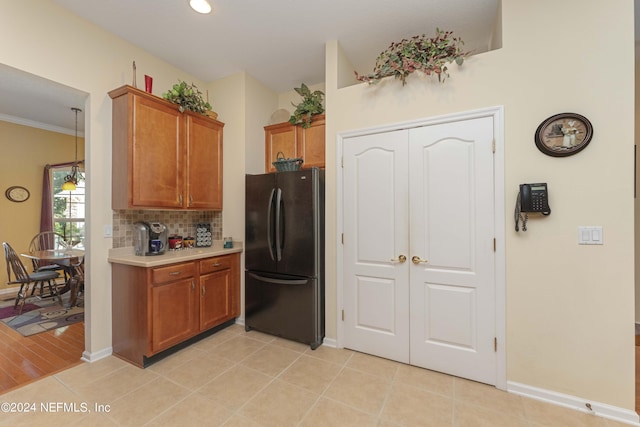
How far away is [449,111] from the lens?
2209 mm

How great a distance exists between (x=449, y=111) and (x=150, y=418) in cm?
303

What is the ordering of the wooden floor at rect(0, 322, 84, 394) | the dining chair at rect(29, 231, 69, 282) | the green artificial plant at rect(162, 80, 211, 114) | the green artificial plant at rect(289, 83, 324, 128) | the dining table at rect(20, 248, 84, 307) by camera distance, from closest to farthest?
the wooden floor at rect(0, 322, 84, 394) < the green artificial plant at rect(162, 80, 211, 114) < the green artificial plant at rect(289, 83, 324, 128) < the dining table at rect(20, 248, 84, 307) < the dining chair at rect(29, 231, 69, 282)

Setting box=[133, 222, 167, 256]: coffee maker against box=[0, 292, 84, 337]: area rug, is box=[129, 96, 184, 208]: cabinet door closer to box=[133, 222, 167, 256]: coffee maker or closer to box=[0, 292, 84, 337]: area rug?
box=[133, 222, 167, 256]: coffee maker

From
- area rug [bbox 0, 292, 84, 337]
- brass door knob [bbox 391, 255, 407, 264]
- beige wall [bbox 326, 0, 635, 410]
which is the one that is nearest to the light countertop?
area rug [bbox 0, 292, 84, 337]

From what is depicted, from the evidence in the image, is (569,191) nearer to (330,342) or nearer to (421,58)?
(421,58)

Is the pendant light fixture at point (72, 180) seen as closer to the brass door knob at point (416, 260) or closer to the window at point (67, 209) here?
the window at point (67, 209)

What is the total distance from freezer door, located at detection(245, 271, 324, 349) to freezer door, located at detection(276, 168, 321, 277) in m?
0.14

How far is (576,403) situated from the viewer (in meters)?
1.83

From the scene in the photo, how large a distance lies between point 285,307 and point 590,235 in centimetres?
248

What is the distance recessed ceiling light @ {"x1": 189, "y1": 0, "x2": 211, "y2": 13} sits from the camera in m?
2.19

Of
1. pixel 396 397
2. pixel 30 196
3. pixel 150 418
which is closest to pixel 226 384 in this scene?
pixel 150 418

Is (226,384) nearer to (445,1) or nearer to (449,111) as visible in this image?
(449,111)

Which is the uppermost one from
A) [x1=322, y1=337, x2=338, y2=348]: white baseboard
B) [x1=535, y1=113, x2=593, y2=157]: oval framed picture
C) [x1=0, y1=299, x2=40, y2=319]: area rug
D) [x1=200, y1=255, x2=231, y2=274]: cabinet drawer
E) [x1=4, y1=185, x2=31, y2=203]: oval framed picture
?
[x1=535, y1=113, x2=593, y2=157]: oval framed picture

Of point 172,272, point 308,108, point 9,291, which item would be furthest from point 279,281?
point 9,291
